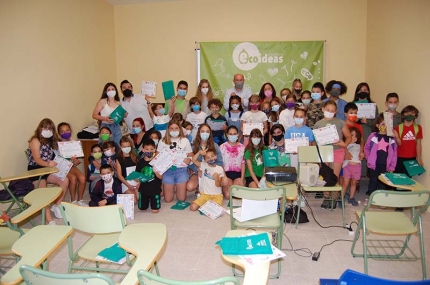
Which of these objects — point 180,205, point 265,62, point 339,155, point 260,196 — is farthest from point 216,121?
point 260,196

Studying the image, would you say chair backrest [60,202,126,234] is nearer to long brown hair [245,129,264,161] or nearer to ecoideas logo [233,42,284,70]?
long brown hair [245,129,264,161]

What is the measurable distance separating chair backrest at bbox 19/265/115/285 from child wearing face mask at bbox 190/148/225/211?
3.01 meters

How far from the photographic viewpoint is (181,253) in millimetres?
3584

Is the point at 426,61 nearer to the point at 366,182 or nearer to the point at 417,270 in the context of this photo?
the point at 366,182

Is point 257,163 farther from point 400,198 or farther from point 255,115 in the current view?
point 400,198

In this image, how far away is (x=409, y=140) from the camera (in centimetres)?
477

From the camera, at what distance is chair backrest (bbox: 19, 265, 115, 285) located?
1715 mm

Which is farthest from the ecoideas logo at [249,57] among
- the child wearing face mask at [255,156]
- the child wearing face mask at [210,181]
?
the child wearing face mask at [210,181]

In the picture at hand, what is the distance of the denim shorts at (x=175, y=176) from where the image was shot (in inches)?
202

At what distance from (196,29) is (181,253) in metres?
5.14

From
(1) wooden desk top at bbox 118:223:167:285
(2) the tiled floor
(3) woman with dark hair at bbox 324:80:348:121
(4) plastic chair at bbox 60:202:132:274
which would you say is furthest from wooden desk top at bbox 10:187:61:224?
(3) woman with dark hair at bbox 324:80:348:121

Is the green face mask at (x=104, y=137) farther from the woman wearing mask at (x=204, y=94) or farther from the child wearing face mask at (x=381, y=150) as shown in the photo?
the child wearing face mask at (x=381, y=150)

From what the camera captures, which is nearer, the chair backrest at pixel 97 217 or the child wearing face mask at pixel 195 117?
the chair backrest at pixel 97 217

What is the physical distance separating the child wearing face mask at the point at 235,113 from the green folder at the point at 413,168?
94.1 inches
